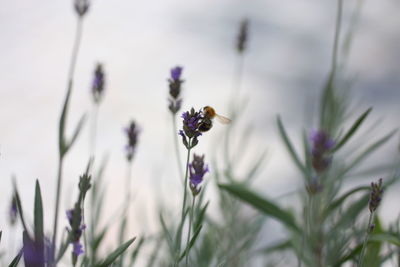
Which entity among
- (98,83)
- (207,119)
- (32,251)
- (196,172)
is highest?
(98,83)

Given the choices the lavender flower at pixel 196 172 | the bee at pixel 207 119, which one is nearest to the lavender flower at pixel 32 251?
the lavender flower at pixel 196 172

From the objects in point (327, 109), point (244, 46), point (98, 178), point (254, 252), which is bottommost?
point (254, 252)

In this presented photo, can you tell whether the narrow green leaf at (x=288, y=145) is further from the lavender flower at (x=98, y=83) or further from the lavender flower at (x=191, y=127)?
the lavender flower at (x=98, y=83)

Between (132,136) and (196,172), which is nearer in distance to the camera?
(196,172)

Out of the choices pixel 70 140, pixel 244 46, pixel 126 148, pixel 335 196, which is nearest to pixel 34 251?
pixel 70 140

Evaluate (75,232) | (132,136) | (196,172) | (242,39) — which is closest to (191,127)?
(196,172)

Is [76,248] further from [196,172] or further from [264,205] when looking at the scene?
[264,205]

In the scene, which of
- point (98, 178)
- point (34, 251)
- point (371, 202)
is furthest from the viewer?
point (98, 178)

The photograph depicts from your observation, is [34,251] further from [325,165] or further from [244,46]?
[244,46]
